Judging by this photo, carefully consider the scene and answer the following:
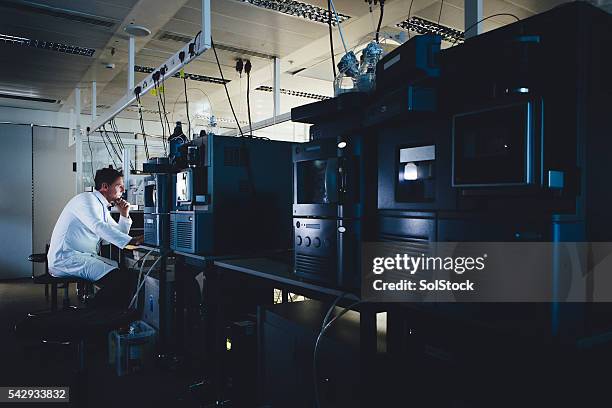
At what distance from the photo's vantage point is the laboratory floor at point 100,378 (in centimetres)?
215

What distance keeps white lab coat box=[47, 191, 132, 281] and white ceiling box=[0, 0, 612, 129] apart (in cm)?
145

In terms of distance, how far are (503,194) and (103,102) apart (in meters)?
6.51

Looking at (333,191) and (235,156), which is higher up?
(235,156)

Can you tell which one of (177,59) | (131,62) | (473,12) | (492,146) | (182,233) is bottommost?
(182,233)

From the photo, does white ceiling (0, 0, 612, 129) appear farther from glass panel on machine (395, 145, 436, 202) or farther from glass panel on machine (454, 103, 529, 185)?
glass panel on machine (454, 103, 529, 185)

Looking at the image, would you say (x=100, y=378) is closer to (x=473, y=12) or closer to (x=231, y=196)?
(x=231, y=196)

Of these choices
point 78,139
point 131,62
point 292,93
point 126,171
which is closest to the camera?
point 131,62

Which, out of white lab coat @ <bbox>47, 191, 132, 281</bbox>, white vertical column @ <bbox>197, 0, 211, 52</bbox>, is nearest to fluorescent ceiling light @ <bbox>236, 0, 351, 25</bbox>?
white vertical column @ <bbox>197, 0, 211, 52</bbox>

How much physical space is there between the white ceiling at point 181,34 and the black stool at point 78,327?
225cm

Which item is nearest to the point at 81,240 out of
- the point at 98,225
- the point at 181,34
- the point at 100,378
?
the point at 98,225

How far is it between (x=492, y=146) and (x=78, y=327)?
1449 mm

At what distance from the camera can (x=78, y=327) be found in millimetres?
1479

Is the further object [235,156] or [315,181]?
[235,156]

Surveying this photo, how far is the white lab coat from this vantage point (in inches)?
114
